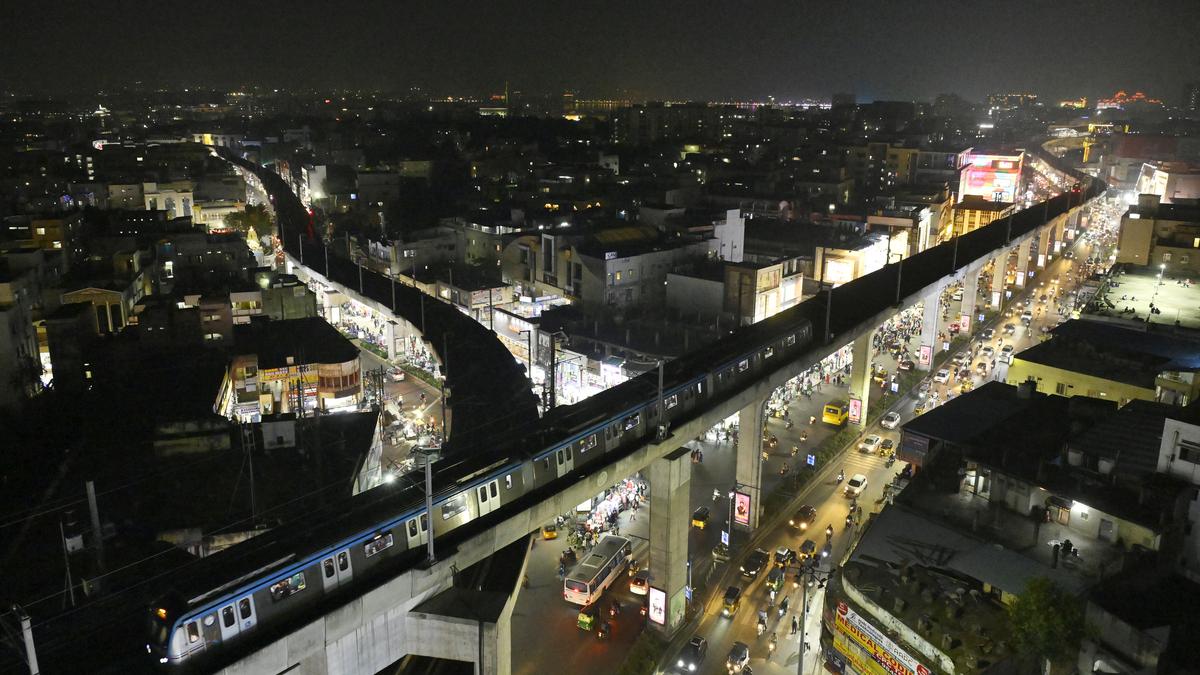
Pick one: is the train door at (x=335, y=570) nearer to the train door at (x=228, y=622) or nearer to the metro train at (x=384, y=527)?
the metro train at (x=384, y=527)

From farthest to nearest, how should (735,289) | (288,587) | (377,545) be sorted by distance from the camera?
(735,289) → (377,545) → (288,587)

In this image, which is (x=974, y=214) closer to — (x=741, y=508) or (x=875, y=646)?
(x=741, y=508)

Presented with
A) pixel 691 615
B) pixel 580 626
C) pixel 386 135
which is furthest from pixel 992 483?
pixel 386 135

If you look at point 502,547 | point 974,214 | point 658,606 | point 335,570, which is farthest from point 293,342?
point 974,214

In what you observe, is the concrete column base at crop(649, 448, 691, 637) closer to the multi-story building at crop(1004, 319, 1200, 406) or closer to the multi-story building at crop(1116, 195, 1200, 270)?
the multi-story building at crop(1004, 319, 1200, 406)

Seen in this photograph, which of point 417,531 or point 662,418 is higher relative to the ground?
point 662,418

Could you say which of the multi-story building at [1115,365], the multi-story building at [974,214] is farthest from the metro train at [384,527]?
the multi-story building at [974,214]

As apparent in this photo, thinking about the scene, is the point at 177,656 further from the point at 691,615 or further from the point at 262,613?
the point at 691,615
